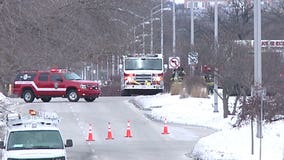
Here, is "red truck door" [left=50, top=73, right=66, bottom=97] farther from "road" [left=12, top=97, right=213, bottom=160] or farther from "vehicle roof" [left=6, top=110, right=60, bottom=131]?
"vehicle roof" [left=6, top=110, right=60, bottom=131]

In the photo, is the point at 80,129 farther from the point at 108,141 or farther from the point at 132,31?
the point at 132,31

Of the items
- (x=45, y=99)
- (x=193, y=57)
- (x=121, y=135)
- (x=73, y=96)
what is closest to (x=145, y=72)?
(x=73, y=96)

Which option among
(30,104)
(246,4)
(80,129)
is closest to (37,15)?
(80,129)

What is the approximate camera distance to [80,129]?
3225 cm

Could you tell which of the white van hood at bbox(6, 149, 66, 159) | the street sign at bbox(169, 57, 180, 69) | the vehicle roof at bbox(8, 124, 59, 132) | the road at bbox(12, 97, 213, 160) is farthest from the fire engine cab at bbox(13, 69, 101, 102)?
the white van hood at bbox(6, 149, 66, 159)

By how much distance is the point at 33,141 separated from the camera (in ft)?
57.9

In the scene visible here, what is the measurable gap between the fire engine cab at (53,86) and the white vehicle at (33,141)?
2923cm

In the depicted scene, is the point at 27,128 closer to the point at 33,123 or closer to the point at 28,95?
the point at 33,123

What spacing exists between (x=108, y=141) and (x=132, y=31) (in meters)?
7.80

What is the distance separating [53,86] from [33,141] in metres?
30.5

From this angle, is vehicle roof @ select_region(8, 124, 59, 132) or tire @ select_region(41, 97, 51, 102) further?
tire @ select_region(41, 97, 51, 102)

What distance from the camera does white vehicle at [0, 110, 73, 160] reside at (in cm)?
1684

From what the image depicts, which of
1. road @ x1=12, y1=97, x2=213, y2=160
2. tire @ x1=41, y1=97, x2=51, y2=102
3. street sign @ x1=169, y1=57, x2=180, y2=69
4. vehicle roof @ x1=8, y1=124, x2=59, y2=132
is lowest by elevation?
road @ x1=12, y1=97, x2=213, y2=160

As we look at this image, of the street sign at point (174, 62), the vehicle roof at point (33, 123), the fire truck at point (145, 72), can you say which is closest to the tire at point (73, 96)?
the street sign at point (174, 62)
